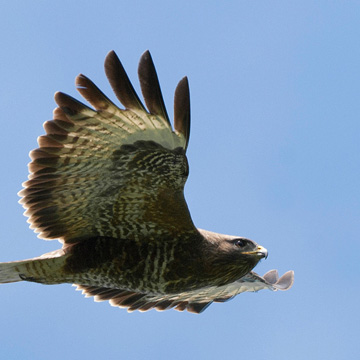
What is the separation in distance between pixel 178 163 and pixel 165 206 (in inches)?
24.7

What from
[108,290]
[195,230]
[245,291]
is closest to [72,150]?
[195,230]

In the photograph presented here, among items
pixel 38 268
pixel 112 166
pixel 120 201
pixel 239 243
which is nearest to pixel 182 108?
pixel 112 166

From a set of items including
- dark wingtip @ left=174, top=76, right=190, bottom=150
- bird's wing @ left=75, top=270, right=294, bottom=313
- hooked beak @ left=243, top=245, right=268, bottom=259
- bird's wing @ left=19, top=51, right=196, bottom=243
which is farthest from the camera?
bird's wing @ left=75, top=270, right=294, bottom=313

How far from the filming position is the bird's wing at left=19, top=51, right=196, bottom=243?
26.1 feet

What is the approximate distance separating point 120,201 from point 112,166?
1.69ft

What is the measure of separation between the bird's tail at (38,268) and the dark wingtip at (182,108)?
206 cm

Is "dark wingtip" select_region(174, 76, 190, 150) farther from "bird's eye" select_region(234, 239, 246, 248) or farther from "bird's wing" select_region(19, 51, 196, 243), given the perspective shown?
"bird's eye" select_region(234, 239, 246, 248)

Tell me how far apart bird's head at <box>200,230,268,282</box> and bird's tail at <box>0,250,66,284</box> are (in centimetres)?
168

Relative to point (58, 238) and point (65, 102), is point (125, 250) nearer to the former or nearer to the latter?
point (58, 238)

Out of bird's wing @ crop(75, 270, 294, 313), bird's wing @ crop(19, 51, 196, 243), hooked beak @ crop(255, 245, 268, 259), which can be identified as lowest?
bird's wing @ crop(75, 270, 294, 313)

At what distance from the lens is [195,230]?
29.5ft

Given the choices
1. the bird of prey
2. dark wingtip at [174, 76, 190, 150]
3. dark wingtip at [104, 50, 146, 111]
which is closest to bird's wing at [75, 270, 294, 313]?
the bird of prey

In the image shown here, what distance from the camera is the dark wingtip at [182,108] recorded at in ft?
25.6

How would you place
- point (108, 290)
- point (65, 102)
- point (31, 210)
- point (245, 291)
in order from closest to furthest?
1. point (65, 102)
2. point (31, 210)
3. point (108, 290)
4. point (245, 291)
